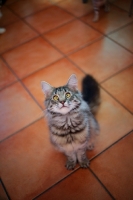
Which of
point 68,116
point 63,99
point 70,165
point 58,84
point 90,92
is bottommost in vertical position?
point 70,165

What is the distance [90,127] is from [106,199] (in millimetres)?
395

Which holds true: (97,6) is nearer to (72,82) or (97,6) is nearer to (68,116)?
(72,82)

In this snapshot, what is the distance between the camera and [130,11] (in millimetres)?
2016

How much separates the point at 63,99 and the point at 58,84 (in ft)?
2.38

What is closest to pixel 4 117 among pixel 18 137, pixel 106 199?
pixel 18 137

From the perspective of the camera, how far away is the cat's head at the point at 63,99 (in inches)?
33.0

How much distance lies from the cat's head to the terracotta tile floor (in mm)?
443

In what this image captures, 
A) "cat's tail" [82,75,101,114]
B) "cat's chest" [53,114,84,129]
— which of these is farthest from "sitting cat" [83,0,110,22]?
"cat's chest" [53,114,84,129]

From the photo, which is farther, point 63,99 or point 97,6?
point 97,6

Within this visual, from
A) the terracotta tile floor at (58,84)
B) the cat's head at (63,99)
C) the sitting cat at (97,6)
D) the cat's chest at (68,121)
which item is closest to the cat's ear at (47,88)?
the cat's head at (63,99)

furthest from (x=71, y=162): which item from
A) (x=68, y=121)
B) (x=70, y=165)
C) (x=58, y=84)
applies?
(x=58, y=84)

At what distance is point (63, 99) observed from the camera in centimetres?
85

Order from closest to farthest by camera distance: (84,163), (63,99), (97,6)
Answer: (63,99) < (84,163) < (97,6)

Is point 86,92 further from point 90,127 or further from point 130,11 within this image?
point 130,11
